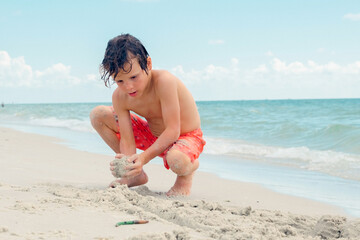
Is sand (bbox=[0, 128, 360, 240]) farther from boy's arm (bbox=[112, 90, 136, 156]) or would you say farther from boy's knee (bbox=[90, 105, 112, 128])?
boy's knee (bbox=[90, 105, 112, 128])

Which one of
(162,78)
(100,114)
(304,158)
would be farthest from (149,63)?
(304,158)

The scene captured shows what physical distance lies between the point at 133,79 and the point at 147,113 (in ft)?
1.49

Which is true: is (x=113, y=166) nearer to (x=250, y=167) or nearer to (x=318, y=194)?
(x=318, y=194)

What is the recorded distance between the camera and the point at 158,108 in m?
3.05

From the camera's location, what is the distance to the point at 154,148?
288 cm

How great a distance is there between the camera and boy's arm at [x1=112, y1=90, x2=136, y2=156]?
3.06m

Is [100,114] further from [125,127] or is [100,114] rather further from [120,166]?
[120,166]

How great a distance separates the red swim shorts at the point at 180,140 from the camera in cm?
296

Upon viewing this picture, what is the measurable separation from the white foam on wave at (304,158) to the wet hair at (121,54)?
2.73 m

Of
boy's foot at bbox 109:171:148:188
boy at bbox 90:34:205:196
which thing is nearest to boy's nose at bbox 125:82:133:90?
boy at bbox 90:34:205:196

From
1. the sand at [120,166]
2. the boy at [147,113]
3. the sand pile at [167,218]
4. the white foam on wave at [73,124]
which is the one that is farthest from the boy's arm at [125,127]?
the white foam on wave at [73,124]

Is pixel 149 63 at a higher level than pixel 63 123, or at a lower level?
higher

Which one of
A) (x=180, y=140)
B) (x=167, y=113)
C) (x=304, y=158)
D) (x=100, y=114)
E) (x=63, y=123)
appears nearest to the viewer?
(x=167, y=113)

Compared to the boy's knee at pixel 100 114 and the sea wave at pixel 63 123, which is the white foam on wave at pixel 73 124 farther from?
the boy's knee at pixel 100 114
